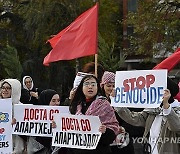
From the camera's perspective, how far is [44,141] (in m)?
6.47

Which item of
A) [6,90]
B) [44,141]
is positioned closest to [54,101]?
[44,141]

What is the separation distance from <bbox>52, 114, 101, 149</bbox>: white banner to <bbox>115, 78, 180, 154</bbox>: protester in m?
0.39

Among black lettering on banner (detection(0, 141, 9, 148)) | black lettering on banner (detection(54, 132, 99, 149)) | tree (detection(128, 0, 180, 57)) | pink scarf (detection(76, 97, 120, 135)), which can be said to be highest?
tree (detection(128, 0, 180, 57))

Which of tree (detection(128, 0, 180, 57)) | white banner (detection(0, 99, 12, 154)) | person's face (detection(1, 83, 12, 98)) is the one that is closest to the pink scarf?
white banner (detection(0, 99, 12, 154))

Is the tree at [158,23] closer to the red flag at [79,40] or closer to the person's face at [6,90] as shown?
the red flag at [79,40]

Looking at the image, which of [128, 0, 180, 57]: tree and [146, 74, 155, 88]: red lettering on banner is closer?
[146, 74, 155, 88]: red lettering on banner

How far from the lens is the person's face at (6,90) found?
662cm

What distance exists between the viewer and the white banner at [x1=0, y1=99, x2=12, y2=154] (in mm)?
6488

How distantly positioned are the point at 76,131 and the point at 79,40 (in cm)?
257

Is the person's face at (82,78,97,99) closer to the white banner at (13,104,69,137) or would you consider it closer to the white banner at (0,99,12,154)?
→ the white banner at (13,104,69,137)

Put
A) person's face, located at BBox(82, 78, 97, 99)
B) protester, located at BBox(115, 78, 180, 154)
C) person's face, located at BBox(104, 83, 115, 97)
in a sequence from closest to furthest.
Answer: protester, located at BBox(115, 78, 180, 154), person's face, located at BBox(82, 78, 97, 99), person's face, located at BBox(104, 83, 115, 97)

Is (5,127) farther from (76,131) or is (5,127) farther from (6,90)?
(76,131)

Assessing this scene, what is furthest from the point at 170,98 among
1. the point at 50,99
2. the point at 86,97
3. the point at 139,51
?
the point at 139,51

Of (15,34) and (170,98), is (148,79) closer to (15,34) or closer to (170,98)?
(170,98)
